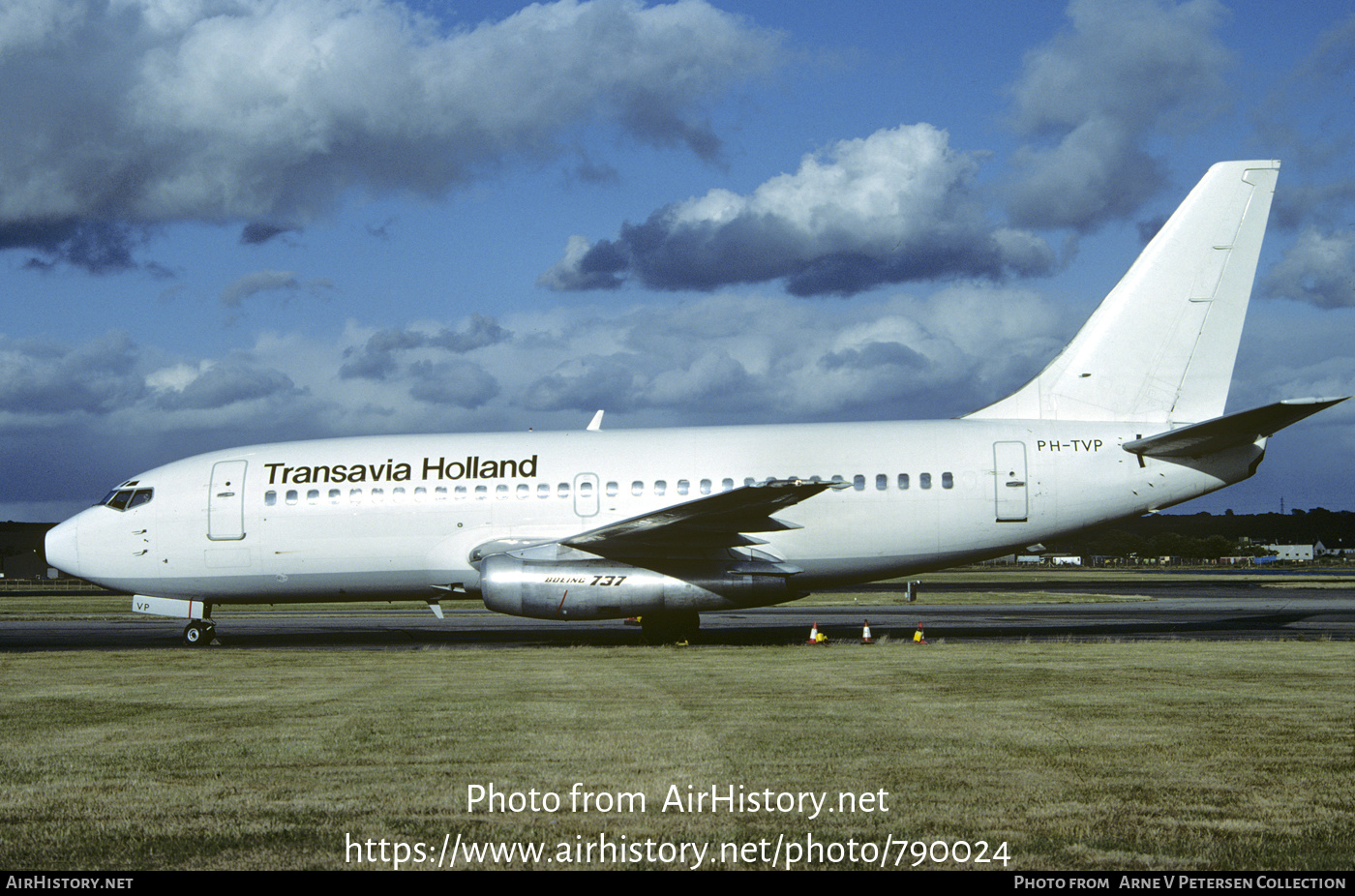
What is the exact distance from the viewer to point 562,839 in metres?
5.50

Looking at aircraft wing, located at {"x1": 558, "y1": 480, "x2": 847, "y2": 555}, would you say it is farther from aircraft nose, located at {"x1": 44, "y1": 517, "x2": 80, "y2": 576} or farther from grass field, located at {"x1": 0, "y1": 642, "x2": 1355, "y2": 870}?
aircraft nose, located at {"x1": 44, "y1": 517, "x2": 80, "y2": 576}

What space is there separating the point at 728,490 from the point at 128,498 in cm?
1212

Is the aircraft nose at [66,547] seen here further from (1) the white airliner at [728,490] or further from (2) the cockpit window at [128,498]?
(2) the cockpit window at [128,498]

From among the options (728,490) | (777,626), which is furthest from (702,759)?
(777,626)

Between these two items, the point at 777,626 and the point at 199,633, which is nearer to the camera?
the point at 199,633

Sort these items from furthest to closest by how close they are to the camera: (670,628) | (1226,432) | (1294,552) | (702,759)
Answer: (1294,552), (670,628), (1226,432), (702,759)

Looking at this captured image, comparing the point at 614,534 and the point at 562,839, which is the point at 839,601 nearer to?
the point at 614,534

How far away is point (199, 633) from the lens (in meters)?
21.3

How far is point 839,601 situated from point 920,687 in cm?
2571

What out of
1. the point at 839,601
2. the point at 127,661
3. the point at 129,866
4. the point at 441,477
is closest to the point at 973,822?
the point at 129,866

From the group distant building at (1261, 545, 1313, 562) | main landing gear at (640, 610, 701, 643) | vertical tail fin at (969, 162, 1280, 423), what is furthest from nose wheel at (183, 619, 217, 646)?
distant building at (1261, 545, 1313, 562)

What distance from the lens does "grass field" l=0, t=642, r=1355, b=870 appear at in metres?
5.50

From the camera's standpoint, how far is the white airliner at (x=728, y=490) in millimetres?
19172

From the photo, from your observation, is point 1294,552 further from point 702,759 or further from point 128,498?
point 702,759
